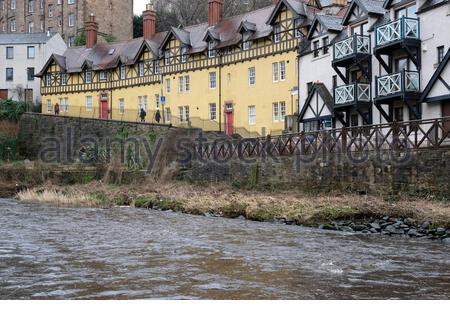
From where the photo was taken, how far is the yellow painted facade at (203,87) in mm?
40062

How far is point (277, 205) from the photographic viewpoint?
23.5m

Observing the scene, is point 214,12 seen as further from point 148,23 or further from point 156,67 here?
point 148,23

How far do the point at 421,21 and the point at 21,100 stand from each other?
155 ft

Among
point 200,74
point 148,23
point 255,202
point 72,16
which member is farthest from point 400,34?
point 72,16

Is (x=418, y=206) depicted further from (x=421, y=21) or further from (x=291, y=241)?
(x=421, y=21)

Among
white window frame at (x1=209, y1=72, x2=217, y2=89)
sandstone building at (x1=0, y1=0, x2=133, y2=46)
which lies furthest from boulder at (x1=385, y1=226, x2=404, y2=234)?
sandstone building at (x1=0, y1=0, x2=133, y2=46)

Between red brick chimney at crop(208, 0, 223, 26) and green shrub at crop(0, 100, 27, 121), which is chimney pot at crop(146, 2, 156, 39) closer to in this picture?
red brick chimney at crop(208, 0, 223, 26)

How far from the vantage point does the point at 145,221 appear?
2217 cm

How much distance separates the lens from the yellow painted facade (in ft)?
131

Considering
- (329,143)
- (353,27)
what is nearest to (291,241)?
(329,143)

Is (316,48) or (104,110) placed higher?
(316,48)

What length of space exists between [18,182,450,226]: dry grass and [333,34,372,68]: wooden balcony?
8.89 meters

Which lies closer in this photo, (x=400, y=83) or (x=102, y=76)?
(x=400, y=83)

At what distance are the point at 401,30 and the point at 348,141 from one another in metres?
6.85
